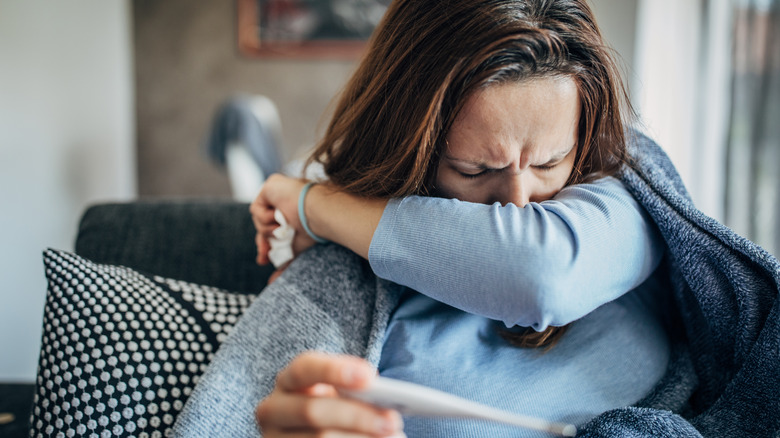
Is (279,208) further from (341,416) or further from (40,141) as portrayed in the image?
(40,141)

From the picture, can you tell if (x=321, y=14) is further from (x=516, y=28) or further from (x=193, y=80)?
(x=516, y=28)

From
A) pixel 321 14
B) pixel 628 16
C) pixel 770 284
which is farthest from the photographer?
pixel 321 14

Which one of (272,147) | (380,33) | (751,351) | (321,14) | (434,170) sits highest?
(321,14)

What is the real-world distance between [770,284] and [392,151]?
481 millimetres

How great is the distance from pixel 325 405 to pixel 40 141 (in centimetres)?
196

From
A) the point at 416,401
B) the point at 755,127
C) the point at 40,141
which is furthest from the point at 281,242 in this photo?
the point at 755,127

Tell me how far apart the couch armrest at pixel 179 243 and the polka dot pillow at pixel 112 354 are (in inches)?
12.4

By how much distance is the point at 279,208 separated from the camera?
85cm

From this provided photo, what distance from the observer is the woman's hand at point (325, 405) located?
0.39 metres

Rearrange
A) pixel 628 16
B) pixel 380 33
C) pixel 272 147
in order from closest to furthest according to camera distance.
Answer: pixel 380 33 → pixel 628 16 → pixel 272 147

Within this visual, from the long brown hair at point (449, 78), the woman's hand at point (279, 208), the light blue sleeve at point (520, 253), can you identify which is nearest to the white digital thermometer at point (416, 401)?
the light blue sleeve at point (520, 253)

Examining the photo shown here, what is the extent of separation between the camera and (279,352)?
71 cm

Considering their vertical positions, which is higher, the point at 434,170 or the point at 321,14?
the point at 321,14

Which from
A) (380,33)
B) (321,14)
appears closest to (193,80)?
(321,14)
